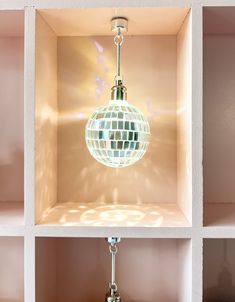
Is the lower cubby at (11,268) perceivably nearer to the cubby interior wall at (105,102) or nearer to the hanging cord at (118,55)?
the cubby interior wall at (105,102)

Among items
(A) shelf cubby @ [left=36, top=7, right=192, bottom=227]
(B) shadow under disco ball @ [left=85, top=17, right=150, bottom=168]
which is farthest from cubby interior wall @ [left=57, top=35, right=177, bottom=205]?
(B) shadow under disco ball @ [left=85, top=17, right=150, bottom=168]

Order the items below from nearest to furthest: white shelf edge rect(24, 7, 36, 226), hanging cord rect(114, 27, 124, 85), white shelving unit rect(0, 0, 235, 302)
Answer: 1. white shelf edge rect(24, 7, 36, 226)
2. hanging cord rect(114, 27, 124, 85)
3. white shelving unit rect(0, 0, 235, 302)

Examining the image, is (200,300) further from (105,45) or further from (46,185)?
(105,45)

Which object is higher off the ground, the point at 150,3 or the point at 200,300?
the point at 150,3

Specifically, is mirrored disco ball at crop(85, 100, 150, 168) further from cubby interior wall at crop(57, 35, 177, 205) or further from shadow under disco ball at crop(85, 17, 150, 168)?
cubby interior wall at crop(57, 35, 177, 205)

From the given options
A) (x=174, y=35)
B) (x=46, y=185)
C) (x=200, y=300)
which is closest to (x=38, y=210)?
(x=46, y=185)

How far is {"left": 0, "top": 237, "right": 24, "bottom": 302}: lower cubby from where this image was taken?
118cm

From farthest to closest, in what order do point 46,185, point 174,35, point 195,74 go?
point 174,35 → point 46,185 → point 195,74

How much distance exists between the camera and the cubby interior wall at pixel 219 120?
1.22 m

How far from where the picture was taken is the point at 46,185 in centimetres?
105

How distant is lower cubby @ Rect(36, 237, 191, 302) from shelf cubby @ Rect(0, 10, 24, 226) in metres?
0.22

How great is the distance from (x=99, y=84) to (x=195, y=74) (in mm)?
401

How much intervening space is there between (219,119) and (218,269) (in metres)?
0.48

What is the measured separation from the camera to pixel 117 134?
3.10 feet
